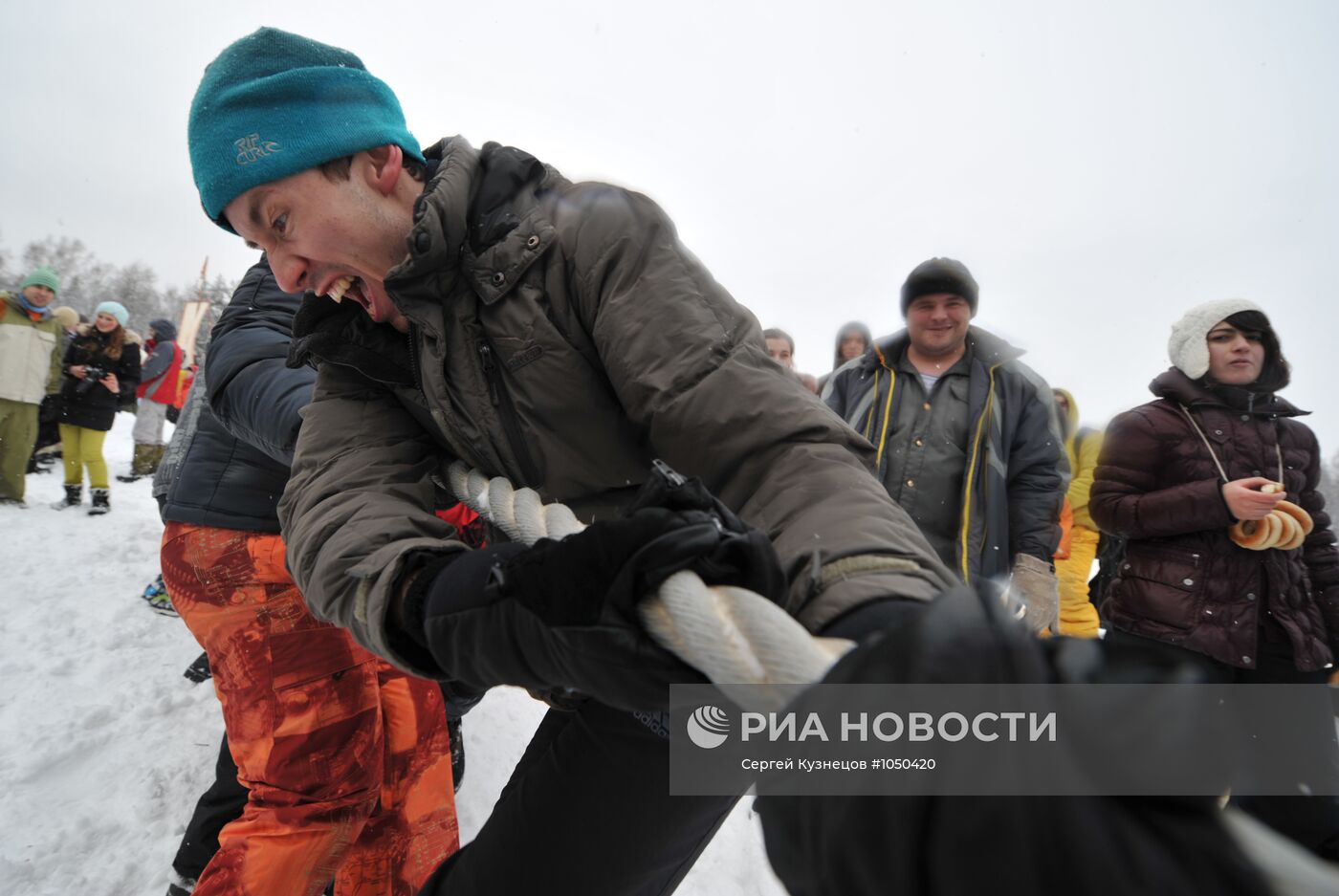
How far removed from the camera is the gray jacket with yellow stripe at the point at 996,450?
270cm

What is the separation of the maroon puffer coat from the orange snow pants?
8.80 ft

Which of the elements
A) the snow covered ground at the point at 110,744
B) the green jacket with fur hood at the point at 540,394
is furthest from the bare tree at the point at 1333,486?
the green jacket with fur hood at the point at 540,394

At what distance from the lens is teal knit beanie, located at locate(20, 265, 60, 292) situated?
6117 mm

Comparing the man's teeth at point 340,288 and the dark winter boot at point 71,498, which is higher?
the man's teeth at point 340,288

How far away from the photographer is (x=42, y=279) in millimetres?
6219

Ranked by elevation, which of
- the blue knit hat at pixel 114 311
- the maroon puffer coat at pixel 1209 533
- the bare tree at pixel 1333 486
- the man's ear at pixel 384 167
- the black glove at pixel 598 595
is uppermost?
the man's ear at pixel 384 167

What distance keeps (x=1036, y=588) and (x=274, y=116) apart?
292cm

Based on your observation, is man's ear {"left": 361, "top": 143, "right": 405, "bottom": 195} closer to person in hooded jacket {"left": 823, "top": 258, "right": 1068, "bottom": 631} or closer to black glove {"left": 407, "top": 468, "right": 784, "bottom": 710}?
black glove {"left": 407, "top": 468, "right": 784, "bottom": 710}

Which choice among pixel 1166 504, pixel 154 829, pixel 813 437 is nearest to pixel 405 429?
pixel 813 437

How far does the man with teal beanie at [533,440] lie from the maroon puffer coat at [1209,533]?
2166 mm

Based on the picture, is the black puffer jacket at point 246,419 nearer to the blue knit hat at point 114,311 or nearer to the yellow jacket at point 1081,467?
the yellow jacket at point 1081,467

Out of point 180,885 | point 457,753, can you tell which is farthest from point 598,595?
point 457,753

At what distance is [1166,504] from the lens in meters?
2.57

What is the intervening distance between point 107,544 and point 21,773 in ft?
10.4
